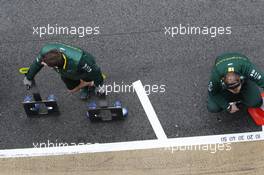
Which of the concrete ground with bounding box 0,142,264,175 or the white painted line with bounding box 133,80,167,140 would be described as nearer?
the concrete ground with bounding box 0,142,264,175

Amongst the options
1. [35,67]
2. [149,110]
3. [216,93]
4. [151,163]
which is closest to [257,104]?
[216,93]

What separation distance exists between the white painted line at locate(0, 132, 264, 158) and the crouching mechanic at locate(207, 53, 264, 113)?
0.35 metres

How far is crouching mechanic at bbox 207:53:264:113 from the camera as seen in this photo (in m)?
4.05

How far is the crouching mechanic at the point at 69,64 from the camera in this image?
3.96 m

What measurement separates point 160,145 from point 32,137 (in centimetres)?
158

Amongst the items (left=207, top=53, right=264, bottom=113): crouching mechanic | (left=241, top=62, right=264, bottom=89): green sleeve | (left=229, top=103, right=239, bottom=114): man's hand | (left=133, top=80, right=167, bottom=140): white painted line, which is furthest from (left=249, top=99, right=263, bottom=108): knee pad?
(left=133, top=80, right=167, bottom=140): white painted line

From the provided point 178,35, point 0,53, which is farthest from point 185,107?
point 0,53

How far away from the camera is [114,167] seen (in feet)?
15.9

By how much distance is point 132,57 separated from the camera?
518 centimetres

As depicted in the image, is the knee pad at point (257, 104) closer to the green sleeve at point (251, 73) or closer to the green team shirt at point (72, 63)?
the green sleeve at point (251, 73)

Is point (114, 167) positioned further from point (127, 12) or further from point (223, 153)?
point (127, 12)

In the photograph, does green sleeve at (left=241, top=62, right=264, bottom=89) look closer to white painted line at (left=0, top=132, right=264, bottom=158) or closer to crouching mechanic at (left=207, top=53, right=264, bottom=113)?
crouching mechanic at (left=207, top=53, right=264, bottom=113)

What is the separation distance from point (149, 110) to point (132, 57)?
72 cm

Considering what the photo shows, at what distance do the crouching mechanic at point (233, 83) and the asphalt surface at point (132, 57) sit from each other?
0.28 meters
